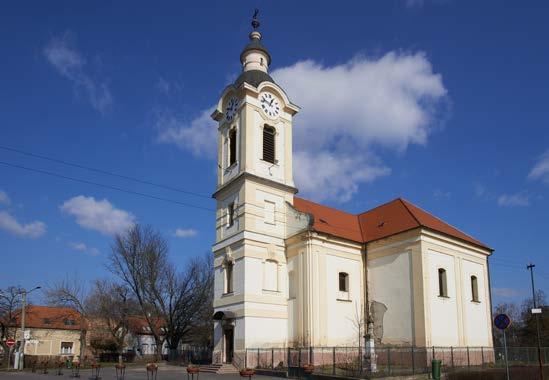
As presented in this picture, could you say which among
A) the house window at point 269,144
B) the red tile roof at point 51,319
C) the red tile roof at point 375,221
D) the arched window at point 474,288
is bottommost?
the red tile roof at point 51,319

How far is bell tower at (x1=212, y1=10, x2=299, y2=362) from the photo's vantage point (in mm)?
32781

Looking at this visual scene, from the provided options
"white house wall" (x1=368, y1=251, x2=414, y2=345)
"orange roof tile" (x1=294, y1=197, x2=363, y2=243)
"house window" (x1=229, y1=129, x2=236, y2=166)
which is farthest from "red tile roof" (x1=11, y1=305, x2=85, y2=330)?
"white house wall" (x1=368, y1=251, x2=414, y2=345)

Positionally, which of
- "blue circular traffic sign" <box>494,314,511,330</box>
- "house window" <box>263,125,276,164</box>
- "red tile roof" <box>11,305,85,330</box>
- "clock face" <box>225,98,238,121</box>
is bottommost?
"red tile roof" <box>11,305,85,330</box>

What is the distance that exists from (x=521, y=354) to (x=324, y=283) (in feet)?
Answer: 52.8

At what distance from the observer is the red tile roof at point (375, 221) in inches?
1353

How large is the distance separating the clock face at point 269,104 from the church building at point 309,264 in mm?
87

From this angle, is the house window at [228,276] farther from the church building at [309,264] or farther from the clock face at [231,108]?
the clock face at [231,108]

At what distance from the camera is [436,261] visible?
32812 mm

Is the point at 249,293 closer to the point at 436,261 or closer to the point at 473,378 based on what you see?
the point at 436,261

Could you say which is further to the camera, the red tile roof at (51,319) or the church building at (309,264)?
the red tile roof at (51,319)

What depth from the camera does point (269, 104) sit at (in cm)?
3762

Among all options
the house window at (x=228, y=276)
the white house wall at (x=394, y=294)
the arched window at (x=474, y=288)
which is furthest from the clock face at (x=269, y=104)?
the arched window at (x=474, y=288)

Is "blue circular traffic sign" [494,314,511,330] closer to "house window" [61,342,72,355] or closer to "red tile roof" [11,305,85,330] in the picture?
"red tile roof" [11,305,85,330]

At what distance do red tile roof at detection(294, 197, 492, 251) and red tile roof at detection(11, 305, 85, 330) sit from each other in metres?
39.1
